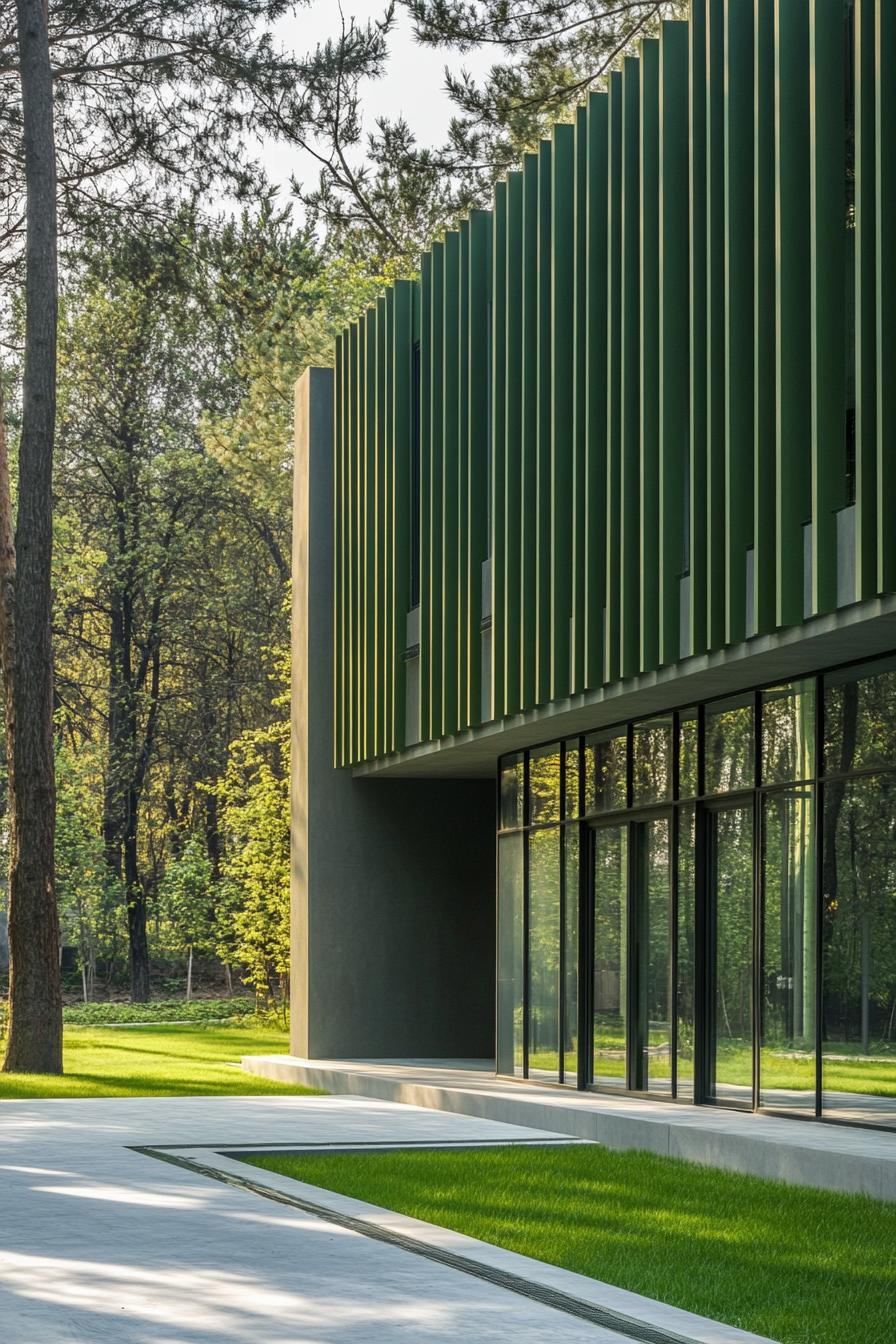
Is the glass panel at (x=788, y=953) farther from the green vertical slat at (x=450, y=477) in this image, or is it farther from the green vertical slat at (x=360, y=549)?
the green vertical slat at (x=360, y=549)

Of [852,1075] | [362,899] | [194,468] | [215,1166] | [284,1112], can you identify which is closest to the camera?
[215,1166]

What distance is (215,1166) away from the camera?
11.8m

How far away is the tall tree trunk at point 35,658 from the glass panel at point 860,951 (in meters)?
11.3

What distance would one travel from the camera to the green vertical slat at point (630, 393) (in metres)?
14.3

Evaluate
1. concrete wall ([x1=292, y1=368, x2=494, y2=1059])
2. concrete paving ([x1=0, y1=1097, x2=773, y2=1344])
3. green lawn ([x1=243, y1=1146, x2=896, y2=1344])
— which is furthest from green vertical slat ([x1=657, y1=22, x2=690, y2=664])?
concrete wall ([x1=292, y1=368, x2=494, y2=1059])

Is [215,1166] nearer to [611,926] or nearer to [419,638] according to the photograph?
[611,926]

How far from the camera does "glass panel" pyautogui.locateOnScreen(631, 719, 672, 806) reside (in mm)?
15875

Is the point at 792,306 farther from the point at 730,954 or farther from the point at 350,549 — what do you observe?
the point at 350,549

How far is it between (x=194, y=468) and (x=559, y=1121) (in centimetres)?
3080

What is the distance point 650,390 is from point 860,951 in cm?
451

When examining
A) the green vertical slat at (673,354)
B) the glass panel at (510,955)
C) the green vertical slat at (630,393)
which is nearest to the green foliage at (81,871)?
the glass panel at (510,955)

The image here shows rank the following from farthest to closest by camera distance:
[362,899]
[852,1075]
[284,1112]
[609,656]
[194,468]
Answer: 1. [194,468]
2. [362,899]
3. [284,1112]
4. [609,656]
5. [852,1075]

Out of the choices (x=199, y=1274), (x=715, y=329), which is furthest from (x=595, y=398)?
(x=199, y=1274)

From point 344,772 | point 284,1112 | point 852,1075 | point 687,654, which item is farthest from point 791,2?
point 344,772
